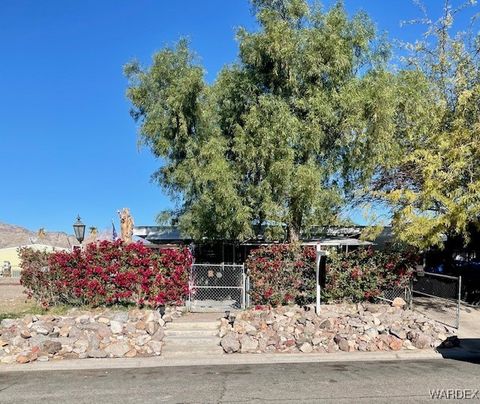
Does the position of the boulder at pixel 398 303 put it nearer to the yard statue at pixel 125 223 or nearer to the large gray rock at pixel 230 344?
the large gray rock at pixel 230 344

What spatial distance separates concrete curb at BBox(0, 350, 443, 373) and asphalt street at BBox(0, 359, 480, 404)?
14.4 inches

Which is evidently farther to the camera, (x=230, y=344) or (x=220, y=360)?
(x=230, y=344)

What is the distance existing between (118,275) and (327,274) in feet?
17.4

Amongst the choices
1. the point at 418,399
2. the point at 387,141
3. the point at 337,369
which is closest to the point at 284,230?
the point at 387,141

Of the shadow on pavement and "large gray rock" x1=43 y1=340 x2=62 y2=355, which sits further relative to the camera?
"large gray rock" x1=43 y1=340 x2=62 y2=355

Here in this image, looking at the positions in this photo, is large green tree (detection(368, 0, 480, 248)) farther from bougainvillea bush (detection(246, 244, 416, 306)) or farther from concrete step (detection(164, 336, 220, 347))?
concrete step (detection(164, 336, 220, 347))

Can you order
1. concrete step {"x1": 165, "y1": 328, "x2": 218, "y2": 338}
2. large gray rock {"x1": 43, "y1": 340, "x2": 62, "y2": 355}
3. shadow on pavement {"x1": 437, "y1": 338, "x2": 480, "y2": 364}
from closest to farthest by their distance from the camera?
shadow on pavement {"x1": 437, "y1": 338, "x2": 480, "y2": 364} < large gray rock {"x1": 43, "y1": 340, "x2": 62, "y2": 355} < concrete step {"x1": 165, "y1": 328, "x2": 218, "y2": 338}

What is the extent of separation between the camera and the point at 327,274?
13406mm

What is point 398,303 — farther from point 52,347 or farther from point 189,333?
point 52,347

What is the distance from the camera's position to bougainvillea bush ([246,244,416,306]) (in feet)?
44.0

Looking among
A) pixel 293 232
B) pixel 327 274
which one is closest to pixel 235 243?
pixel 293 232

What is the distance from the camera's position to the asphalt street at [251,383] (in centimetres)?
723

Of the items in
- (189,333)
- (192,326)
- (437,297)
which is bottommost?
(189,333)

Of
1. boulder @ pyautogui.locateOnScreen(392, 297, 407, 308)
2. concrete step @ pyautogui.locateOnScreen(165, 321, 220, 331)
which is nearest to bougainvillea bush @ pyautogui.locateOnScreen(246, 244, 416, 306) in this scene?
boulder @ pyautogui.locateOnScreen(392, 297, 407, 308)
